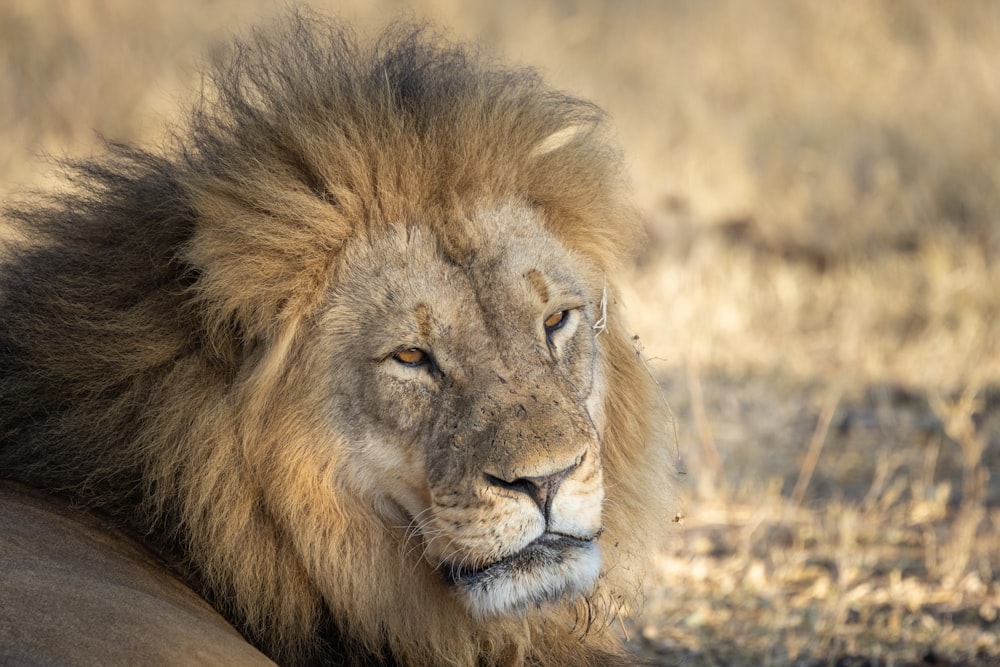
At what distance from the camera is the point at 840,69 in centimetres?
1194

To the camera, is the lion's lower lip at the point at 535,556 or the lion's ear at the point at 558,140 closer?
the lion's lower lip at the point at 535,556

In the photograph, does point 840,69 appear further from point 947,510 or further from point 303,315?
point 303,315

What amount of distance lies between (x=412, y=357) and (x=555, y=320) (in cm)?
35

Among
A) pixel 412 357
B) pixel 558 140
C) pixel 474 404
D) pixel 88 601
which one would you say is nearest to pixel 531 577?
pixel 474 404

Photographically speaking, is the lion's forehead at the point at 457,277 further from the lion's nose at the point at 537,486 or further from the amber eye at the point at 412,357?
the lion's nose at the point at 537,486

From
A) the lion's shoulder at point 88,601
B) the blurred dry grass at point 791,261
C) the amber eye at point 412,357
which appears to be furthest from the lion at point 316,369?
the blurred dry grass at point 791,261

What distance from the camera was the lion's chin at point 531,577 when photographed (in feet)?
8.46

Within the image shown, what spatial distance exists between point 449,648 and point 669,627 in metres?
1.47

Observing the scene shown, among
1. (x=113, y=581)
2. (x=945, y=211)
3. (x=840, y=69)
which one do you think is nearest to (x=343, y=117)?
(x=113, y=581)

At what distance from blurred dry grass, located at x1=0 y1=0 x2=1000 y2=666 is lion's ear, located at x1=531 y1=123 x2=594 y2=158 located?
108 cm

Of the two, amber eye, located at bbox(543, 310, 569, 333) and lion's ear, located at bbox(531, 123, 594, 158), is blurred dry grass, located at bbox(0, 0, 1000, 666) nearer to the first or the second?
lion's ear, located at bbox(531, 123, 594, 158)

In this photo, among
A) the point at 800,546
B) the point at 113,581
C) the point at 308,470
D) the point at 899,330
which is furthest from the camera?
the point at 899,330

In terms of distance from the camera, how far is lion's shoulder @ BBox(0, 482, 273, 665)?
2115 mm

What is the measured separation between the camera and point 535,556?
8.45 ft
